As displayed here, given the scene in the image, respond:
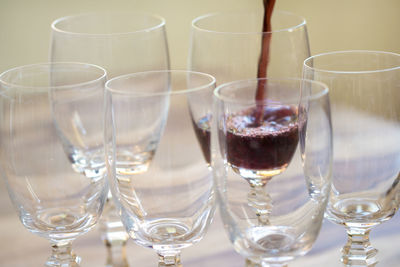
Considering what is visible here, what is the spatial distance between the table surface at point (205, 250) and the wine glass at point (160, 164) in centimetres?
17

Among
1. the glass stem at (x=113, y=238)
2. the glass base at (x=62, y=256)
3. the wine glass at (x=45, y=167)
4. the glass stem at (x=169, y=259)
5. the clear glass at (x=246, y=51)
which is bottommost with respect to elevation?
the glass stem at (x=113, y=238)

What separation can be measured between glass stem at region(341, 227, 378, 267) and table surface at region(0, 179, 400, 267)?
5 cm

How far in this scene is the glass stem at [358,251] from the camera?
1.88ft

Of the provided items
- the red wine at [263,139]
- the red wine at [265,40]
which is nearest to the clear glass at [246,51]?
the red wine at [265,40]

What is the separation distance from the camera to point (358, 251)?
0.58 meters

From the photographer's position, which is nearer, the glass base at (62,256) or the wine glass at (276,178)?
the wine glass at (276,178)

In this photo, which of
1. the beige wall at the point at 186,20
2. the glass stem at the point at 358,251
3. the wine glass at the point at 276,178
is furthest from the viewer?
the beige wall at the point at 186,20

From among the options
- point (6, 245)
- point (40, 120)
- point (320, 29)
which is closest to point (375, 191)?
point (40, 120)

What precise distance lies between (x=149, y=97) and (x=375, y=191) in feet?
0.69

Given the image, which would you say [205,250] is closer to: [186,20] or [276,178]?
[276,178]

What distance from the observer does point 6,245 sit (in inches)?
27.9

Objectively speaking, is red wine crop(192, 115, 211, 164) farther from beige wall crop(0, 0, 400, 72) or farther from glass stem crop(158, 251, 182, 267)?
beige wall crop(0, 0, 400, 72)

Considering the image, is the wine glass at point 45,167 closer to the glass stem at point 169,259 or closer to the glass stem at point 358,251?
the glass stem at point 169,259

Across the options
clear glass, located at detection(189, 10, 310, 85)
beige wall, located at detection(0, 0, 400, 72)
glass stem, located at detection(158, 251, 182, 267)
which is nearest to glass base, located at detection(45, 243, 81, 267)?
glass stem, located at detection(158, 251, 182, 267)
